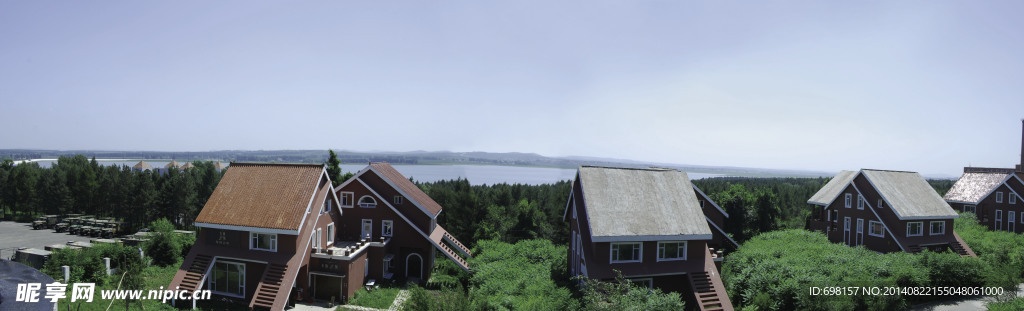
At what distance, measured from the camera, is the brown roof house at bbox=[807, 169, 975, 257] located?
30.1 meters

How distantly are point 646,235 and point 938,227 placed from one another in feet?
80.5

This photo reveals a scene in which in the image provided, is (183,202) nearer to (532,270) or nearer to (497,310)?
(532,270)

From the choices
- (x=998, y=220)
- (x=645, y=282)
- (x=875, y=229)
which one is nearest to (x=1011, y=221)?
(x=998, y=220)

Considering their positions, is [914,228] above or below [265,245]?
above

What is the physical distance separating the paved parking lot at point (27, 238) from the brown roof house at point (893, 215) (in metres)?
58.7

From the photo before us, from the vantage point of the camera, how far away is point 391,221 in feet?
94.0

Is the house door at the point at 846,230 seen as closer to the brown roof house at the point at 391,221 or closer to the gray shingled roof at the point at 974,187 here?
the gray shingled roof at the point at 974,187

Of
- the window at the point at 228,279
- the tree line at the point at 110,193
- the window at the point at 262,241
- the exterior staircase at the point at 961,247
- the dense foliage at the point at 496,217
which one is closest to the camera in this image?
the window at the point at 262,241

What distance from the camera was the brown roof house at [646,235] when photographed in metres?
21.3

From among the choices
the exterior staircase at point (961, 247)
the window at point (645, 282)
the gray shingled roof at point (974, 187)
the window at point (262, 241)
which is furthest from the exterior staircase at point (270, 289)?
the gray shingled roof at point (974, 187)

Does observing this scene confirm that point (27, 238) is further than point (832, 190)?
Yes

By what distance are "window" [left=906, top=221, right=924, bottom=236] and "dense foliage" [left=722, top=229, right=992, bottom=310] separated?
4.44 metres

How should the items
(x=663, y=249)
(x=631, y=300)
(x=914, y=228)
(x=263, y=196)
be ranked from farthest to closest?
(x=914, y=228), (x=263, y=196), (x=663, y=249), (x=631, y=300)

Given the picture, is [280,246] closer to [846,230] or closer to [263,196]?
[263,196]
